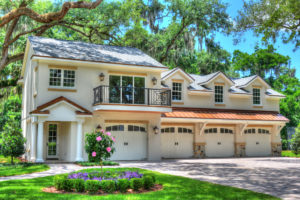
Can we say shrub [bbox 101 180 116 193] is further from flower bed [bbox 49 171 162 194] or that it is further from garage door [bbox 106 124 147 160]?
garage door [bbox 106 124 147 160]

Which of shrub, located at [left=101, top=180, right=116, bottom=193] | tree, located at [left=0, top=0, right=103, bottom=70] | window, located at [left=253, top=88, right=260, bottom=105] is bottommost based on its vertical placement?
shrub, located at [left=101, top=180, right=116, bottom=193]

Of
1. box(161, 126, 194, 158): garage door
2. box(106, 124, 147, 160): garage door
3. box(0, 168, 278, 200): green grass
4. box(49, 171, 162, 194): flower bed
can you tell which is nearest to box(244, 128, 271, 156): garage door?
box(161, 126, 194, 158): garage door

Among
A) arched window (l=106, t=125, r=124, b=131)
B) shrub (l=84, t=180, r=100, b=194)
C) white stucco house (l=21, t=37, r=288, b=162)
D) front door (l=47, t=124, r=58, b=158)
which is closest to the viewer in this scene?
shrub (l=84, t=180, r=100, b=194)

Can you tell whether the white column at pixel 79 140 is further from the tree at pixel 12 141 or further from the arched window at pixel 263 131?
the arched window at pixel 263 131

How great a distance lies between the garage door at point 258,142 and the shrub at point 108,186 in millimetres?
18778

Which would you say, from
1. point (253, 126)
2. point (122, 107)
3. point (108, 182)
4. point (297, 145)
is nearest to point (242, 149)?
Result: point (253, 126)

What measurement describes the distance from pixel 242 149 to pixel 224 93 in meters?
4.56

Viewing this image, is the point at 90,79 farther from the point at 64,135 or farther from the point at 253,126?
the point at 253,126

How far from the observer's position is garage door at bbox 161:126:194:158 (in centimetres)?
2295

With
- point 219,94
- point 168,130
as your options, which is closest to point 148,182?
point 168,130

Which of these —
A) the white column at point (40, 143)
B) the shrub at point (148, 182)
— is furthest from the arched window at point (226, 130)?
the shrub at point (148, 182)

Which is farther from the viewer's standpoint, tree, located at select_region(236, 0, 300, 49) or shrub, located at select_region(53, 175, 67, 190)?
tree, located at select_region(236, 0, 300, 49)

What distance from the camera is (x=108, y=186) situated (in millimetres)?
9055

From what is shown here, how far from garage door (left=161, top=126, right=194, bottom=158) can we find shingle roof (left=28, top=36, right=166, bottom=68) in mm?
5106
